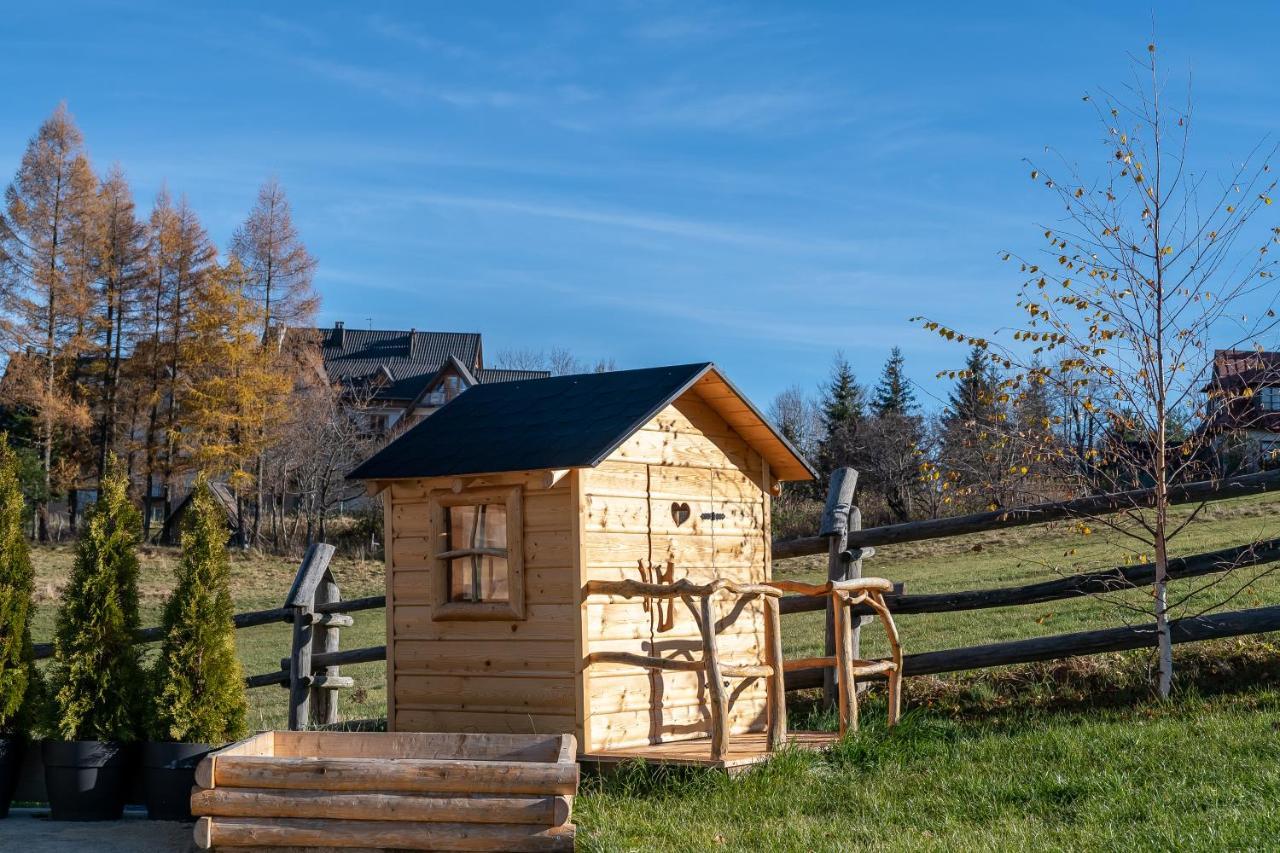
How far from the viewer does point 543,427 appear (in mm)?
9039

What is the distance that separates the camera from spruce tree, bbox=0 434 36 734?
8070mm

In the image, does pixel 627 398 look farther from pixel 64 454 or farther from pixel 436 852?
pixel 64 454

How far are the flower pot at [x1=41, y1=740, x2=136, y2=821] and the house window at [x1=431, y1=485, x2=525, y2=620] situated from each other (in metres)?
2.44

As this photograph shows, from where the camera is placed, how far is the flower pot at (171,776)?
7594mm

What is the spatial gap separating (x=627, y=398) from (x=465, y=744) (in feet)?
9.70

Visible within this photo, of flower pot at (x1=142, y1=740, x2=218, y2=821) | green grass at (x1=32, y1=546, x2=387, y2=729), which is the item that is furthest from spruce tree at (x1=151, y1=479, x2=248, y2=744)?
green grass at (x1=32, y1=546, x2=387, y2=729)

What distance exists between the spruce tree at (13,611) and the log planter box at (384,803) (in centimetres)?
218

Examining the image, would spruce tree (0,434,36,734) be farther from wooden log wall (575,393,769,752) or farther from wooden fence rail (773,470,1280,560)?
wooden fence rail (773,470,1280,560)

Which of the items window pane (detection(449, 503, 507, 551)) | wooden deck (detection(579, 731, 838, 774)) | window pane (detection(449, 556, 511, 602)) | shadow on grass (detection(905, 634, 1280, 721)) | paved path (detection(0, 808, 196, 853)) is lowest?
paved path (detection(0, 808, 196, 853))

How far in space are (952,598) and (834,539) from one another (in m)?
1.11

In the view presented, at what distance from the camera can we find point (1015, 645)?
9.09 meters

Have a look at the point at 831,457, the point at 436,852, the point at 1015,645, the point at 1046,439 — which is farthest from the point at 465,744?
the point at 831,457

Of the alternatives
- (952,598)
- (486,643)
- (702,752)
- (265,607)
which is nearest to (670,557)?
(486,643)

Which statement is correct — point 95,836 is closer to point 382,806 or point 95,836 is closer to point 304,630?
point 382,806
